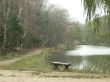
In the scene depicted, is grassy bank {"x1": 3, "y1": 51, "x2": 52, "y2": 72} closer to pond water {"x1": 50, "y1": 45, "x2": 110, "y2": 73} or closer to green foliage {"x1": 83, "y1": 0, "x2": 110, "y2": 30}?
pond water {"x1": 50, "y1": 45, "x2": 110, "y2": 73}

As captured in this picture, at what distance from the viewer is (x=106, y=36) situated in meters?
12.4

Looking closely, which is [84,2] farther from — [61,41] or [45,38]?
Result: [61,41]

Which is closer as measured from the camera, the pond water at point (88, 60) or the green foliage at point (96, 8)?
the green foliage at point (96, 8)

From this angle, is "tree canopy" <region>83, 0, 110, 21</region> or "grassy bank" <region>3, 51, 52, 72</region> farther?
"grassy bank" <region>3, 51, 52, 72</region>

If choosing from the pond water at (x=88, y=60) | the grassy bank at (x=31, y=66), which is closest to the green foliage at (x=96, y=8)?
the grassy bank at (x=31, y=66)

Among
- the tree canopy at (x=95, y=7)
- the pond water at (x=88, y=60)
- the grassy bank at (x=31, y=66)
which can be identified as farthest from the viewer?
the pond water at (x=88, y=60)

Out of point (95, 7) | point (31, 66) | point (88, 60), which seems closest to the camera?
point (95, 7)

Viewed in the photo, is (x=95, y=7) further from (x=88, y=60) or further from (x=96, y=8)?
(x=88, y=60)

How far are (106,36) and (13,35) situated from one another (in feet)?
77.2

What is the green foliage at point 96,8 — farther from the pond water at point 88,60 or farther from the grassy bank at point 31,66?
the pond water at point 88,60

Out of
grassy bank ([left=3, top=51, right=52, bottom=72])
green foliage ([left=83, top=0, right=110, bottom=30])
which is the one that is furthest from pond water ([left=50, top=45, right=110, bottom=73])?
green foliage ([left=83, top=0, right=110, bottom=30])

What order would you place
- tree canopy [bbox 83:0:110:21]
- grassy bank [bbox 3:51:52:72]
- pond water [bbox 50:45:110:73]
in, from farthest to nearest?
pond water [bbox 50:45:110:73]
grassy bank [bbox 3:51:52:72]
tree canopy [bbox 83:0:110:21]

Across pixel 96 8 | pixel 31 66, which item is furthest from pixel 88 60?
pixel 96 8

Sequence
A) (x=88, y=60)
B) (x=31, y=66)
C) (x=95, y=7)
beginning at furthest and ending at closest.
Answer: (x=88, y=60)
(x=31, y=66)
(x=95, y=7)
